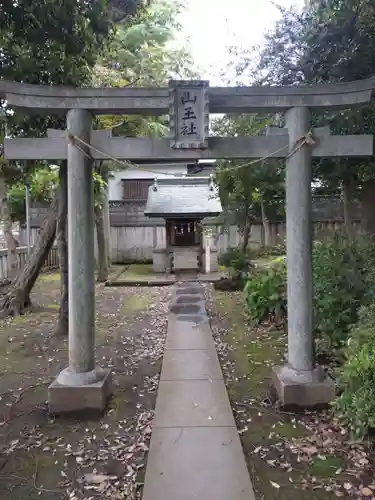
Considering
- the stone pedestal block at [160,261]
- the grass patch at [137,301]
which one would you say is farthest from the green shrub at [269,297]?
the stone pedestal block at [160,261]

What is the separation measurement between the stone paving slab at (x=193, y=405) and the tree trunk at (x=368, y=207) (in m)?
4.96

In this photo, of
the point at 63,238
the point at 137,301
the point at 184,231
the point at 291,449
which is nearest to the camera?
the point at 291,449

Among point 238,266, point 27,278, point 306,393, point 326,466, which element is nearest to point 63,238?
point 27,278

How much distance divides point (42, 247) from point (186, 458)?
6511 millimetres

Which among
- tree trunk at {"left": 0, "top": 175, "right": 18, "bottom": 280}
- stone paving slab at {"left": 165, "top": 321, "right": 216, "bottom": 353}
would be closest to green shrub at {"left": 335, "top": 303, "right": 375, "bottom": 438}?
stone paving slab at {"left": 165, "top": 321, "right": 216, "bottom": 353}

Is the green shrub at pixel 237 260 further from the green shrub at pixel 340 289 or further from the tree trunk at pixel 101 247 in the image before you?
the green shrub at pixel 340 289

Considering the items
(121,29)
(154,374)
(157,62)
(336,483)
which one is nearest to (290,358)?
(336,483)

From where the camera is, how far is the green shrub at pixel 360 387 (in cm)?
338

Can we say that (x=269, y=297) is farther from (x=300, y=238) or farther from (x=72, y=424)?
(x=72, y=424)

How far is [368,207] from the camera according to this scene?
8219 mm

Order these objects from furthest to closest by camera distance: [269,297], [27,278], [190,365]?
1. [27,278]
2. [269,297]
3. [190,365]

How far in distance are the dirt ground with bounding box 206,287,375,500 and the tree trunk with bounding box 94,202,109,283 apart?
29.2 feet

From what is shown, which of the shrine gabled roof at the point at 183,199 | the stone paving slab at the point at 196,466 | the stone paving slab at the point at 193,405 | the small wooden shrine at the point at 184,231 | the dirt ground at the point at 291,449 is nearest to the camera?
the stone paving slab at the point at 196,466

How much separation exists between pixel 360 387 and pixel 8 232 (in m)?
9.88
